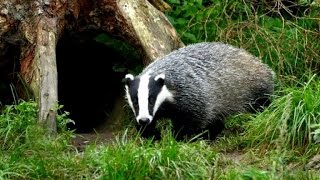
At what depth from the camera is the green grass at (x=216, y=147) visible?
5465 millimetres

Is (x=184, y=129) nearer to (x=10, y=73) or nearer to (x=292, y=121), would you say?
(x=292, y=121)

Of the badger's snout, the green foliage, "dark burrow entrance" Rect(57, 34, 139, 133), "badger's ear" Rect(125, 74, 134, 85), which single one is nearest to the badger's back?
"badger's ear" Rect(125, 74, 134, 85)

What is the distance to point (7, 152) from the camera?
6215mm

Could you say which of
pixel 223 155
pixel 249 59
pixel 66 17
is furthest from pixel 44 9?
pixel 223 155

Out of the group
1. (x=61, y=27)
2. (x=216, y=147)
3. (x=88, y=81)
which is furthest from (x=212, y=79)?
(x=88, y=81)

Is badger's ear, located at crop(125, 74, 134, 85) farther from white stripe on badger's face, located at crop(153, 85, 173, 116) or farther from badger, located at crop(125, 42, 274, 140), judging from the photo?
white stripe on badger's face, located at crop(153, 85, 173, 116)

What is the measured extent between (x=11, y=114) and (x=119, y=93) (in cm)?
275

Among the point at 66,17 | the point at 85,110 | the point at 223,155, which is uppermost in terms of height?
the point at 66,17

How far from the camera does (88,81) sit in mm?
10102

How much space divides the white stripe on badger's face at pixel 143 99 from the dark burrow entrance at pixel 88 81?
6.83 feet

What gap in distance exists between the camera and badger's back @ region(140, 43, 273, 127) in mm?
7176

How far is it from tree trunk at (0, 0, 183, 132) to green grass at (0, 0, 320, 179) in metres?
0.65

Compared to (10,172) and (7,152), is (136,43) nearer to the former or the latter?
(7,152)

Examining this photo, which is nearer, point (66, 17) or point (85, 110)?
point (66, 17)
